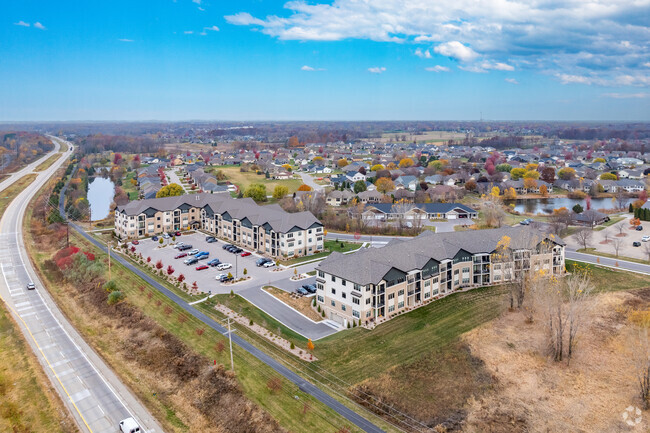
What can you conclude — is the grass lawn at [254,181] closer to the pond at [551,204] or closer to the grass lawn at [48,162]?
the pond at [551,204]

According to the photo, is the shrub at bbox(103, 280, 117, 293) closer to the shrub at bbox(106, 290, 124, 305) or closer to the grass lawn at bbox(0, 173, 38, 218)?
the shrub at bbox(106, 290, 124, 305)

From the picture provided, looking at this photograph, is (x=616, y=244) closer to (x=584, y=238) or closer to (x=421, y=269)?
(x=584, y=238)

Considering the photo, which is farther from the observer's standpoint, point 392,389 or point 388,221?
point 388,221

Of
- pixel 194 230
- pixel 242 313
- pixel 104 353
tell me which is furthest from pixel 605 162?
pixel 104 353

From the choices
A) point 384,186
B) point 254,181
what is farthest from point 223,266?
point 254,181

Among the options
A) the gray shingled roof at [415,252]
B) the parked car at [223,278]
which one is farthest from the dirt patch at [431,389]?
the parked car at [223,278]

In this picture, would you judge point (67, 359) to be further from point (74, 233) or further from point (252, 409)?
point (74, 233)

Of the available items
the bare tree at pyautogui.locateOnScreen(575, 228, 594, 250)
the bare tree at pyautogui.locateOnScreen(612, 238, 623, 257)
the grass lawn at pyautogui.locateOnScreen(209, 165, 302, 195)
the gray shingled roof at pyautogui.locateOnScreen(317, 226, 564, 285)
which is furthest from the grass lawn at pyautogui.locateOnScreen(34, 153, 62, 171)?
the bare tree at pyautogui.locateOnScreen(612, 238, 623, 257)
